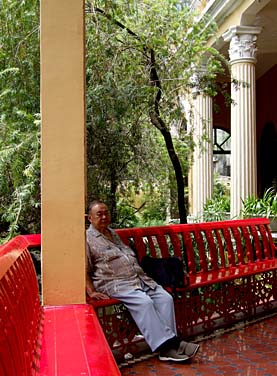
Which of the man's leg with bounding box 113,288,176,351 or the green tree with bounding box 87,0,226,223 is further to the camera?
the green tree with bounding box 87,0,226,223

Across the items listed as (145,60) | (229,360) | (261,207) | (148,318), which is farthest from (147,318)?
(261,207)

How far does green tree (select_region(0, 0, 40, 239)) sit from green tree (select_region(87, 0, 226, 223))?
0.66 metres

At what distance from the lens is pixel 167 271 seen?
4637 millimetres

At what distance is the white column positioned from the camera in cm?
1016

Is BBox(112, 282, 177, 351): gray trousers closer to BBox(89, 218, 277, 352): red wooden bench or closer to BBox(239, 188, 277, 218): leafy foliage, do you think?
BBox(89, 218, 277, 352): red wooden bench

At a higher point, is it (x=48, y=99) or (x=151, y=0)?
(x=151, y=0)

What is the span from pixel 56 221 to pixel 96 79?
3324 millimetres

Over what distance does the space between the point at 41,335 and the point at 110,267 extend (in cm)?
151

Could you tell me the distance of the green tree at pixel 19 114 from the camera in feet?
18.6

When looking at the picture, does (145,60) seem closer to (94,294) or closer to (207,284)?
(207,284)

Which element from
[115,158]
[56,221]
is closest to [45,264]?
[56,221]

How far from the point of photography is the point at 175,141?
28.1ft

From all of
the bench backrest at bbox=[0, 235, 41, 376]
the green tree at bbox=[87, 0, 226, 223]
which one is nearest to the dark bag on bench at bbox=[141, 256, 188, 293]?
the bench backrest at bbox=[0, 235, 41, 376]

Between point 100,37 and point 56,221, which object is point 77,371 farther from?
point 100,37
